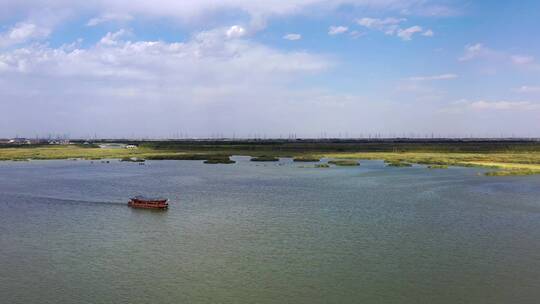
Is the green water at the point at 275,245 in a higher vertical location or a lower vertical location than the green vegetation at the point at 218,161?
lower

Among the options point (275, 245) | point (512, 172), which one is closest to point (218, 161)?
point (512, 172)

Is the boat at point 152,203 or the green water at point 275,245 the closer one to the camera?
the green water at point 275,245

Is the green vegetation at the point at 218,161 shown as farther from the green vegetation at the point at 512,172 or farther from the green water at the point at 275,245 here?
the green vegetation at the point at 512,172

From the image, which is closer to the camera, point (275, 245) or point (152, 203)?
point (275, 245)

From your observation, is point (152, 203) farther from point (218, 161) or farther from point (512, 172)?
point (218, 161)

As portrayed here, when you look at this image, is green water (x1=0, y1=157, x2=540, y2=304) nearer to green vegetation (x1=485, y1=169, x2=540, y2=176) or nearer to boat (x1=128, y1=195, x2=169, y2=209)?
boat (x1=128, y1=195, x2=169, y2=209)

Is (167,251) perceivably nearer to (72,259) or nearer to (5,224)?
(72,259)

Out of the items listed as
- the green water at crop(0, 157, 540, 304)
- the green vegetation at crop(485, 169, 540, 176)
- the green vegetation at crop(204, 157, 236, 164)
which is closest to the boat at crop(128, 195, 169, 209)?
the green water at crop(0, 157, 540, 304)

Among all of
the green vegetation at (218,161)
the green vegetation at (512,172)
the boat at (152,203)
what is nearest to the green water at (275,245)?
the boat at (152,203)

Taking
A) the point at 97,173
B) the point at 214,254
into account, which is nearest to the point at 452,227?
the point at 214,254

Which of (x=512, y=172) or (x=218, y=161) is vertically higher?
(x=218, y=161)
